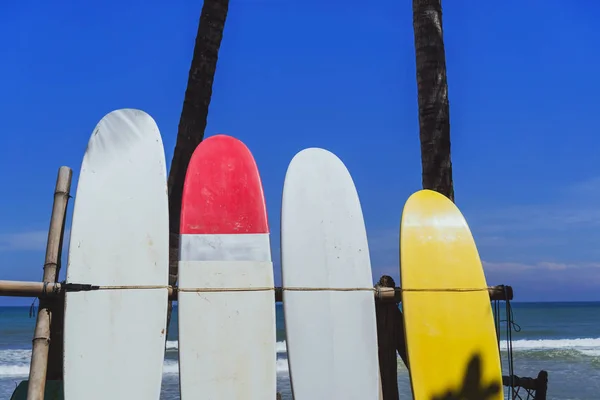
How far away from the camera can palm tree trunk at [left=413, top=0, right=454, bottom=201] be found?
4.18 metres

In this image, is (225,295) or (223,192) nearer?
(225,295)

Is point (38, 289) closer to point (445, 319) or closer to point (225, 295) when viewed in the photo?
point (225, 295)

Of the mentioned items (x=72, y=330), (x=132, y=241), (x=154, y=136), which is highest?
(x=154, y=136)

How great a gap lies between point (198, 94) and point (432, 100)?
5.29ft

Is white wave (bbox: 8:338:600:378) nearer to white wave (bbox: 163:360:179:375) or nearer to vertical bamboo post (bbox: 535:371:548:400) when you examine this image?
white wave (bbox: 163:360:179:375)

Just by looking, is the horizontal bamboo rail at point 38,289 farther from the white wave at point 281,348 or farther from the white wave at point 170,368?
the white wave at point 281,348

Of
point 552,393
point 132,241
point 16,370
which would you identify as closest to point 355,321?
point 132,241

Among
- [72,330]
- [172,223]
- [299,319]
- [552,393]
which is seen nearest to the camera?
[72,330]

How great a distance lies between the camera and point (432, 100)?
4223 millimetres

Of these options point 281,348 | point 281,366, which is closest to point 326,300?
point 281,366

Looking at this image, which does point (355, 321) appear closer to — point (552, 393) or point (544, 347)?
point (552, 393)

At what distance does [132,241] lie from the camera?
10.3ft

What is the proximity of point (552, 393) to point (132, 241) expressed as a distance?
873cm

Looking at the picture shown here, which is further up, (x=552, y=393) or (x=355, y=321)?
(x=355, y=321)
